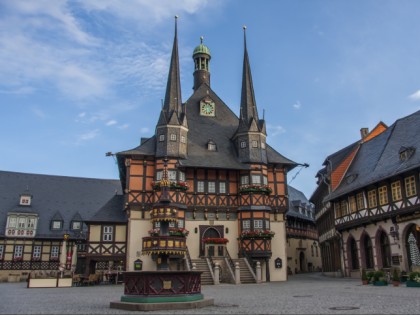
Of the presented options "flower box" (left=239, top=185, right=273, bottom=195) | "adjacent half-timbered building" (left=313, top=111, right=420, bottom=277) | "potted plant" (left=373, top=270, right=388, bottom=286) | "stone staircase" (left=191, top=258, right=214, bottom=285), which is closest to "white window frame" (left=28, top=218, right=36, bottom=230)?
"stone staircase" (left=191, top=258, right=214, bottom=285)

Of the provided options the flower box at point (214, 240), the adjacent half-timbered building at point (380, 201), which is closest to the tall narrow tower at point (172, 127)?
the flower box at point (214, 240)

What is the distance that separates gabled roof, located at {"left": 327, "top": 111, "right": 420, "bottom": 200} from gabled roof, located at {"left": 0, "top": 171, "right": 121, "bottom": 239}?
3044cm

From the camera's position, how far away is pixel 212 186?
37.7 m

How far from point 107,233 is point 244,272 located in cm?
1185

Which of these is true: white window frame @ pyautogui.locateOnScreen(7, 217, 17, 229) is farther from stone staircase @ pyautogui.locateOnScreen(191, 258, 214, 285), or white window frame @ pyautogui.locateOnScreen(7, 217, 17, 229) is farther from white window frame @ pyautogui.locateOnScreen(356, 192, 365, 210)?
white window frame @ pyautogui.locateOnScreen(356, 192, 365, 210)

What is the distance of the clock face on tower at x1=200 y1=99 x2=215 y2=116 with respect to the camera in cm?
4275

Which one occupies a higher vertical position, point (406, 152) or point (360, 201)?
point (406, 152)

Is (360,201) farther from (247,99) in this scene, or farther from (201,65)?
(201,65)

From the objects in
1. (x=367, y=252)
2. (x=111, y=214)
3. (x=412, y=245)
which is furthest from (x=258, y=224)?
(x=111, y=214)

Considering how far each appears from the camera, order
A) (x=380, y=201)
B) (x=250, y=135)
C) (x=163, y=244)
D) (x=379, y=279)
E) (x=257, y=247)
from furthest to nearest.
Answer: (x=250, y=135) → (x=257, y=247) → (x=380, y=201) → (x=379, y=279) → (x=163, y=244)

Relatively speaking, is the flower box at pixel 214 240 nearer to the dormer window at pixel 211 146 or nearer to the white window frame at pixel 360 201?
the dormer window at pixel 211 146

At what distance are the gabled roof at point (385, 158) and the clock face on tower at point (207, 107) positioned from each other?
1400 cm

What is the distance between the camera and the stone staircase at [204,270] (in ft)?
100

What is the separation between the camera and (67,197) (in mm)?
54219
